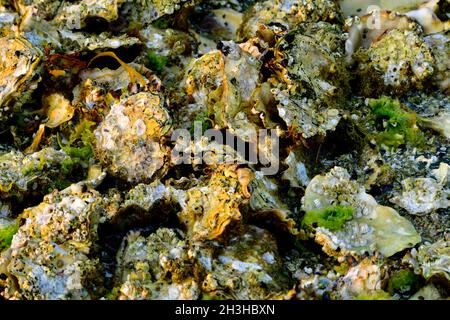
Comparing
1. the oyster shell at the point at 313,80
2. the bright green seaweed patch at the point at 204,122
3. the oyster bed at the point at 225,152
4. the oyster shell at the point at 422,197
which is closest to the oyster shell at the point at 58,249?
the oyster bed at the point at 225,152

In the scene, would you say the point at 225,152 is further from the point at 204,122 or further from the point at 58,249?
the point at 58,249

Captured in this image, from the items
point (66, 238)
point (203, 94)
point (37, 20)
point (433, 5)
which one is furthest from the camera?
point (433, 5)

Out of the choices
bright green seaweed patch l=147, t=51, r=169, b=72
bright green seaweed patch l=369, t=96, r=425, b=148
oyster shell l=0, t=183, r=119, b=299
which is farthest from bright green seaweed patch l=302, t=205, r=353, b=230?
bright green seaweed patch l=147, t=51, r=169, b=72

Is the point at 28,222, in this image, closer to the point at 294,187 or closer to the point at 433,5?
the point at 294,187

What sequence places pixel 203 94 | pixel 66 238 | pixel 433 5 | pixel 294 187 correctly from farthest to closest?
pixel 433 5
pixel 203 94
pixel 294 187
pixel 66 238

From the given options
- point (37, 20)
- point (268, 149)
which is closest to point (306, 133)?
point (268, 149)

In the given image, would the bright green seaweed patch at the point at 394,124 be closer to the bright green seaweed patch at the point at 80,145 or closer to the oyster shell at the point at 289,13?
the oyster shell at the point at 289,13
